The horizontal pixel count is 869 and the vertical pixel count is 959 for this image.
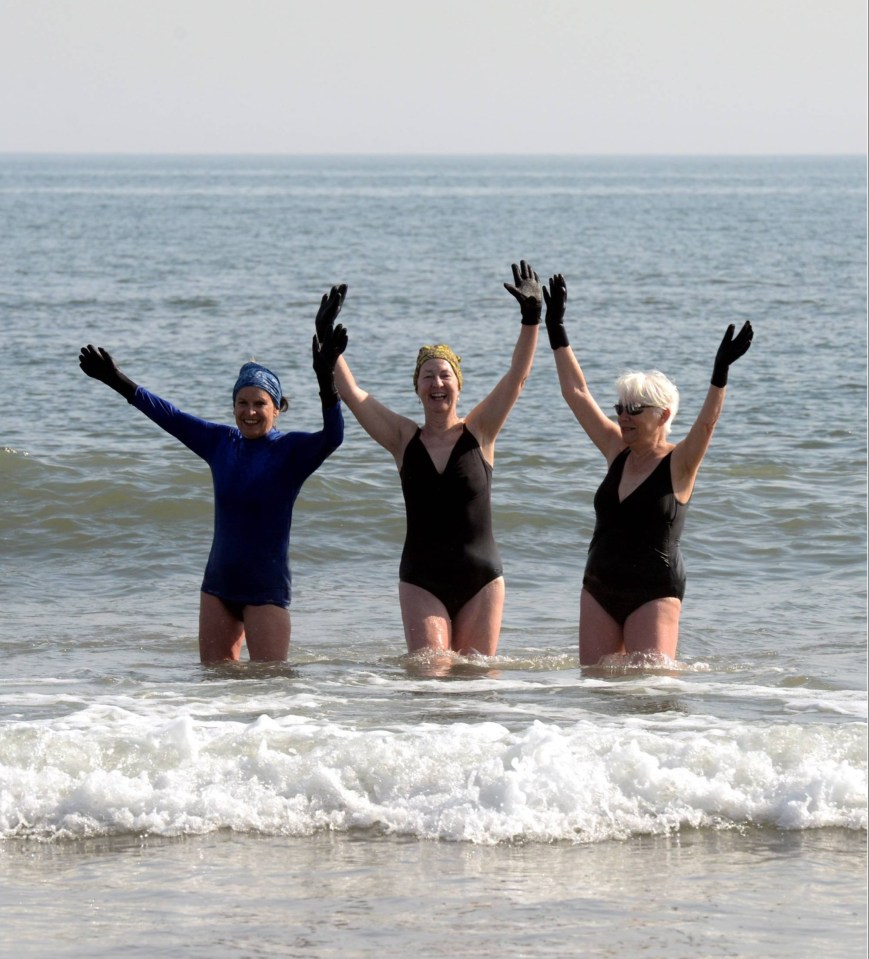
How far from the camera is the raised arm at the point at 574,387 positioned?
6.76m

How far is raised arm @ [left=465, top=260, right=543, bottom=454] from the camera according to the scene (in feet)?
22.3

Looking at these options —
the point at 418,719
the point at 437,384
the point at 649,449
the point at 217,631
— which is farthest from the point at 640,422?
the point at 217,631

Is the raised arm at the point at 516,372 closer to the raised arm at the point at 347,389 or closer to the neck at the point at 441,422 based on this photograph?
the neck at the point at 441,422

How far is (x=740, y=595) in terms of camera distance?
10164 millimetres

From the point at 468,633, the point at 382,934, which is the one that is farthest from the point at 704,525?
the point at 382,934

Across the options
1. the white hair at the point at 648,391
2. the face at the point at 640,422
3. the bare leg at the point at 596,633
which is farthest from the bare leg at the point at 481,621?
the white hair at the point at 648,391

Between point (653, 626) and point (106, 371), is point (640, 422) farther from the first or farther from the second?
point (106, 371)

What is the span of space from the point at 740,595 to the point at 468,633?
3.61m

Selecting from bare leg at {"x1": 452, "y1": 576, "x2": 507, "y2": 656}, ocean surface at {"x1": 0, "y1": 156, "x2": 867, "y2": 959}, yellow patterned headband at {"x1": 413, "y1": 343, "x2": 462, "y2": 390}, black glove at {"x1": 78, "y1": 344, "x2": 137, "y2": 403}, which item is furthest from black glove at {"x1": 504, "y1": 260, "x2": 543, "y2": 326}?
black glove at {"x1": 78, "y1": 344, "x2": 137, "y2": 403}

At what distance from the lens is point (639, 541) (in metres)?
6.77

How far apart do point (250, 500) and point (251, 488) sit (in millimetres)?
59

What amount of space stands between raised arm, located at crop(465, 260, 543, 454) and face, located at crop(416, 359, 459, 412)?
150mm

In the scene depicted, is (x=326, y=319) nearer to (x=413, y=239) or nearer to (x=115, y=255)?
(x=115, y=255)

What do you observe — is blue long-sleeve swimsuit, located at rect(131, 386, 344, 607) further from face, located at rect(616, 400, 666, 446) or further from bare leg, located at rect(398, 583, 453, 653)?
face, located at rect(616, 400, 666, 446)
